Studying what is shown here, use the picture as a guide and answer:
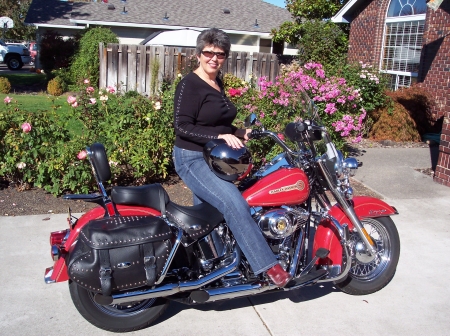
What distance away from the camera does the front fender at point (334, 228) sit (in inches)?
140

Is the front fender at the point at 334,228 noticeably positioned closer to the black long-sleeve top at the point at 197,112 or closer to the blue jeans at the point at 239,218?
the blue jeans at the point at 239,218

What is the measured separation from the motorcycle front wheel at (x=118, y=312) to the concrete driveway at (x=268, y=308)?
0.33 feet

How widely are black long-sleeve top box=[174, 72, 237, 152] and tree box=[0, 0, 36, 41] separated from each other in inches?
2081

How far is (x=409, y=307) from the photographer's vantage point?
3.84 meters

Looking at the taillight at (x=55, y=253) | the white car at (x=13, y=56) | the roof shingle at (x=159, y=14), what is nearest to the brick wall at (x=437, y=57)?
the taillight at (x=55, y=253)

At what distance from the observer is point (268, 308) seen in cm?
374

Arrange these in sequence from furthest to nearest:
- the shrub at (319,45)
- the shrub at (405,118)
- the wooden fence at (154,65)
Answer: the shrub at (319,45)
the wooden fence at (154,65)
the shrub at (405,118)

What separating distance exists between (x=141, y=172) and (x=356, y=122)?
3243mm

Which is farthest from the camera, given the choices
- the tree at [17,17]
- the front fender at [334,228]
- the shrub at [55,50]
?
the tree at [17,17]

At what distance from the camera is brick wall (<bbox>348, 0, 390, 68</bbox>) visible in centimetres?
1362

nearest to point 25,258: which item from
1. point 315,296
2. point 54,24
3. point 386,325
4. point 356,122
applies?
point 315,296

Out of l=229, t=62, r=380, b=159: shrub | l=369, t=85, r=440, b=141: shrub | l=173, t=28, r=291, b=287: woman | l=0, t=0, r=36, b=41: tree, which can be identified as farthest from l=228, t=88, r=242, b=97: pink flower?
l=0, t=0, r=36, b=41: tree

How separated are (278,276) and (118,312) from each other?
1092 millimetres

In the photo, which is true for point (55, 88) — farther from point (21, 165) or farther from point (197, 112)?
point (197, 112)
